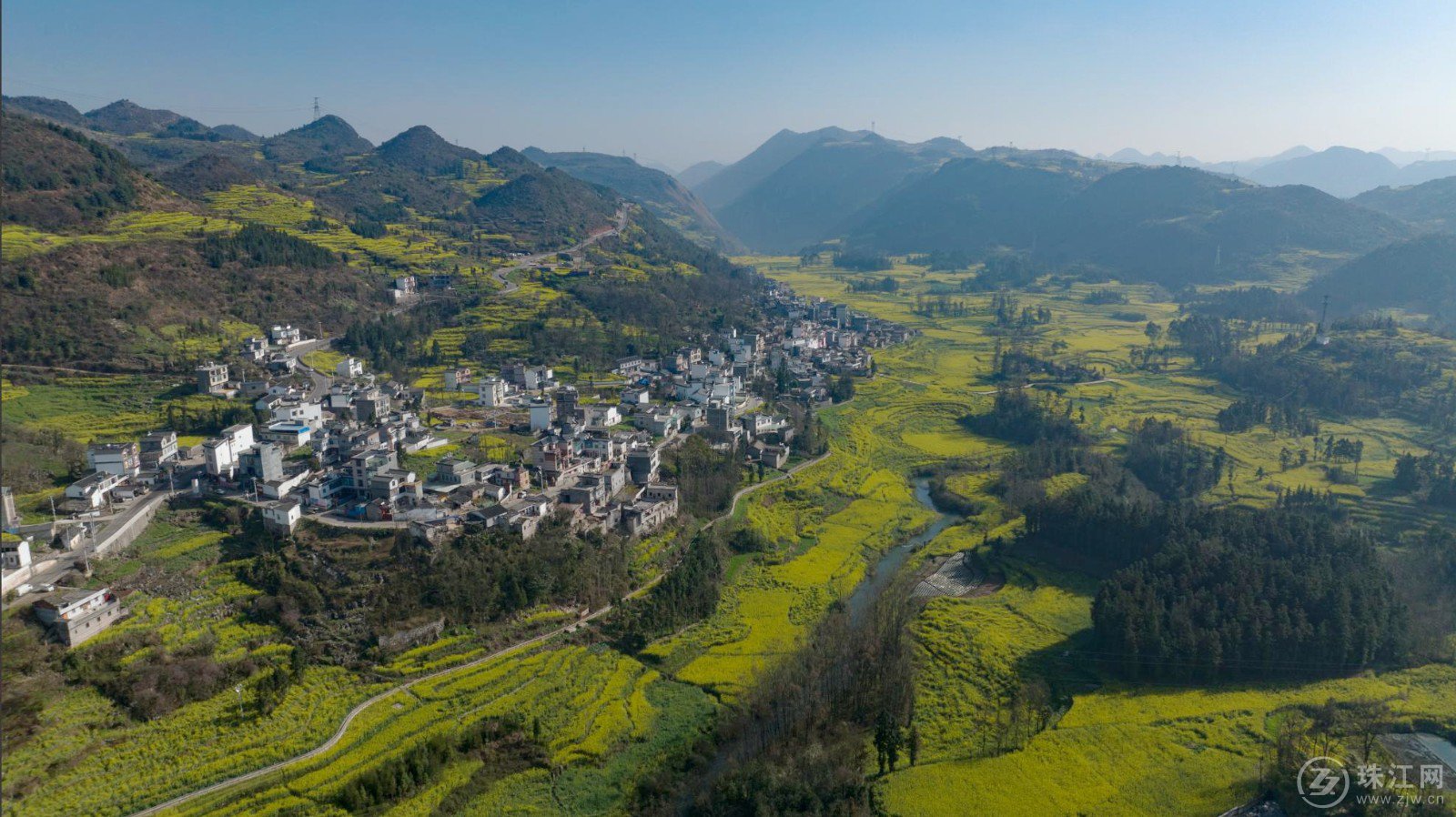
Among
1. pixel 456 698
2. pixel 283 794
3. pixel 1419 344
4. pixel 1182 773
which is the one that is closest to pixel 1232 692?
pixel 1182 773

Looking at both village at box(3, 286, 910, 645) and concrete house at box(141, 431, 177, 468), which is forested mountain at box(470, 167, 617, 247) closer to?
village at box(3, 286, 910, 645)

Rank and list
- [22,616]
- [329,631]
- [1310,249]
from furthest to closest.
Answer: [1310,249] → [329,631] → [22,616]

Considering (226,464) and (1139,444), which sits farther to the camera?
(1139,444)

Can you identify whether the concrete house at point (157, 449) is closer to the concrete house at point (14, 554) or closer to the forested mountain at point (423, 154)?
the concrete house at point (14, 554)

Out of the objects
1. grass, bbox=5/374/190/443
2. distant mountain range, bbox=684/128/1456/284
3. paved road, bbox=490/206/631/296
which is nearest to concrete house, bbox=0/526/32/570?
grass, bbox=5/374/190/443

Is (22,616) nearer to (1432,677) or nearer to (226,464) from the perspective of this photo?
(226,464)

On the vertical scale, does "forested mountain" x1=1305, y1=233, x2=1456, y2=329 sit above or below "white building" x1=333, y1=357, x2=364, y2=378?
above
